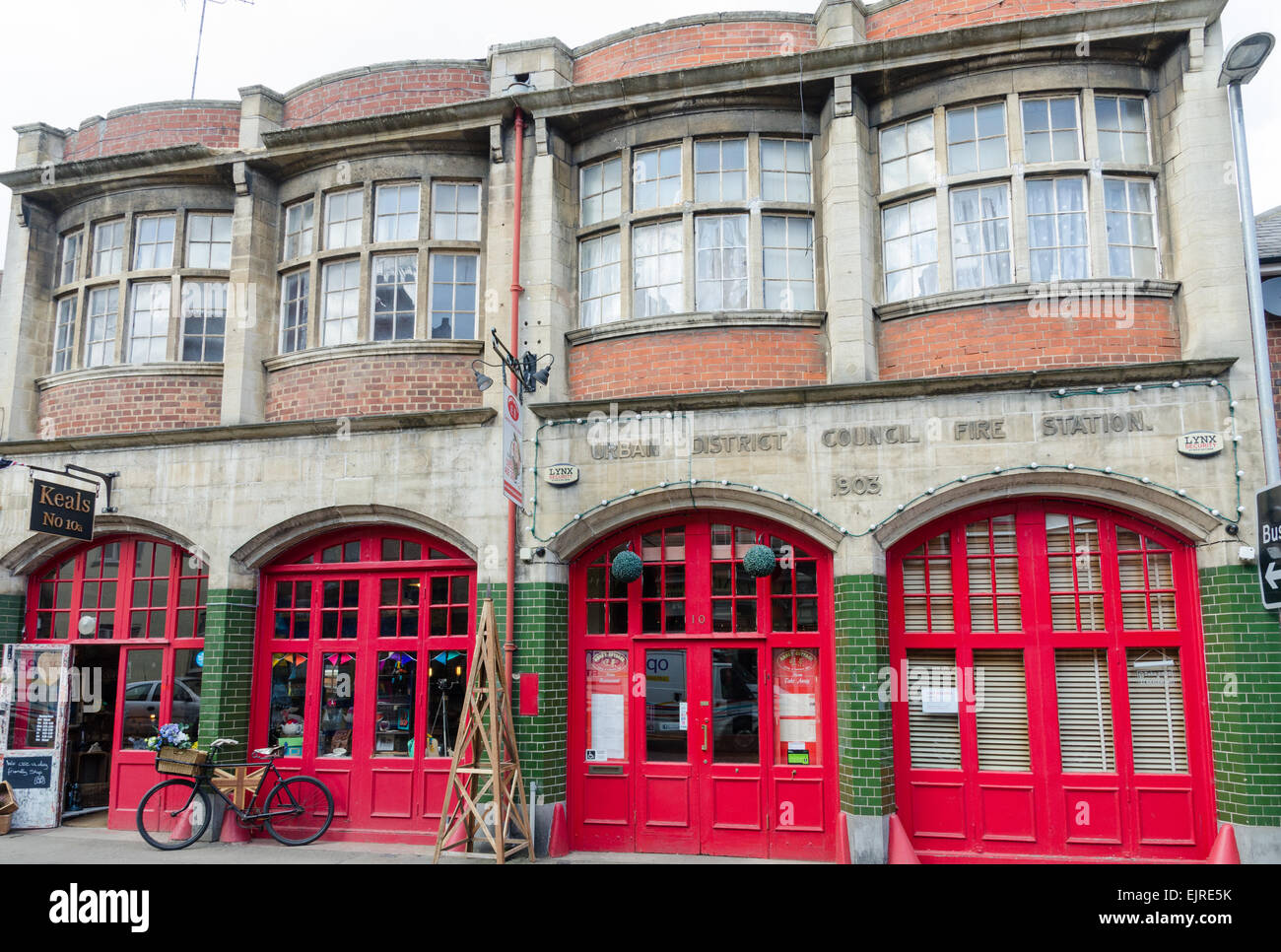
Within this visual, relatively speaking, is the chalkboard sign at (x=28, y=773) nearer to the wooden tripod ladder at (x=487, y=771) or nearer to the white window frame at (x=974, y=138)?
the wooden tripod ladder at (x=487, y=771)

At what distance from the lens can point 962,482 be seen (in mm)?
9836

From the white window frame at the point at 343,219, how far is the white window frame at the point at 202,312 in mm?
1577

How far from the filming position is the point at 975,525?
1023 cm

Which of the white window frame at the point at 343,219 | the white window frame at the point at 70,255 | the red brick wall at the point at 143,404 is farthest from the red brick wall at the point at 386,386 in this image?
the white window frame at the point at 70,255

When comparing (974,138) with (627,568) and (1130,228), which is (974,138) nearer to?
(1130,228)

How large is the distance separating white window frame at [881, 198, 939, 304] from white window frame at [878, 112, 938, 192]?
0.76 feet

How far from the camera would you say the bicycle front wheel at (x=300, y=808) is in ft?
36.3

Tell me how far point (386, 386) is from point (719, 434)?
4.17m

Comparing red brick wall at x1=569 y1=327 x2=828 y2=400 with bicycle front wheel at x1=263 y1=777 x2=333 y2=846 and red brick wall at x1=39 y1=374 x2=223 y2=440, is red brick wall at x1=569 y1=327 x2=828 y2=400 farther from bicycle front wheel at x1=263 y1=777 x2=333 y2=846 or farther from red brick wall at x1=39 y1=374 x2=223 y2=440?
bicycle front wheel at x1=263 y1=777 x2=333 y2=846

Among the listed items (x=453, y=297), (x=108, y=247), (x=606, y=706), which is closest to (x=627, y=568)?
(x=606, y=706)

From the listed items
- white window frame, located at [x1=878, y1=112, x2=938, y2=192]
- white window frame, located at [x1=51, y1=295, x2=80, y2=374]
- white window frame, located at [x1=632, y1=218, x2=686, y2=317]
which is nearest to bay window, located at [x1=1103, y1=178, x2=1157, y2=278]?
white window frame, located at [x1=878, y1=112, x2=938, y2=192]

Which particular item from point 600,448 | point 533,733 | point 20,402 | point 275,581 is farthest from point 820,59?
point 20,402

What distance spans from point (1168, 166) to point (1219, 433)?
2.98 m

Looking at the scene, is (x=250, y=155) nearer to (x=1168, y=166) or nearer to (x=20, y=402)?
(x=20, y=402)
